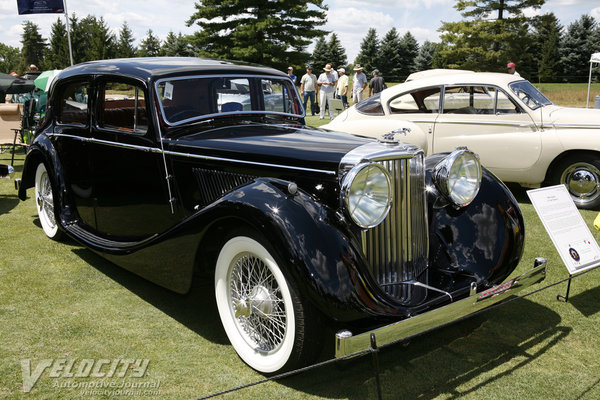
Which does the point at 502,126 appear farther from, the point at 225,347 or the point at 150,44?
the point at 150,44

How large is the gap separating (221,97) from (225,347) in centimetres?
190

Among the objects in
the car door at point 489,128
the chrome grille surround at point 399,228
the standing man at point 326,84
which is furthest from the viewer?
the standing man at point 326,84

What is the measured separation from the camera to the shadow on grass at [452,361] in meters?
2.77

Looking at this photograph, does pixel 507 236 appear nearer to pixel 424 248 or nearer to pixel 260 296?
pixel 424 248

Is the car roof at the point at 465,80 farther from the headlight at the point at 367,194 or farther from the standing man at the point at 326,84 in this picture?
the standing man at the point at 326,84

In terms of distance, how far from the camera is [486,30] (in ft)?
128

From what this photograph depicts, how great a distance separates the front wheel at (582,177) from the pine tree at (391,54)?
40660mm

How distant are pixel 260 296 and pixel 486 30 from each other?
135 feet

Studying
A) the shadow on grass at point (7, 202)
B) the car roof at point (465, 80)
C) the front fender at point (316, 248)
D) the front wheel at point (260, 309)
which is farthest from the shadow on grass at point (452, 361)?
the shadow on grass at point (7, 202)

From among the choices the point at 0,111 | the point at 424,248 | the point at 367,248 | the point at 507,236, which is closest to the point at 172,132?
the point at 367,248

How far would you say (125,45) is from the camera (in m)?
64.9

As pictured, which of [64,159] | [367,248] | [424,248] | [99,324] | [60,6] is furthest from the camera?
[60,6]

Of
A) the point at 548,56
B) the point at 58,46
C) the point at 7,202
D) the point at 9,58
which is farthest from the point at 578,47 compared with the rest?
the point at 9,58

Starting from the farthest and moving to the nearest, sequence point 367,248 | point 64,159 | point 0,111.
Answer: point 0,111 < point 64,159 < point 367,248
